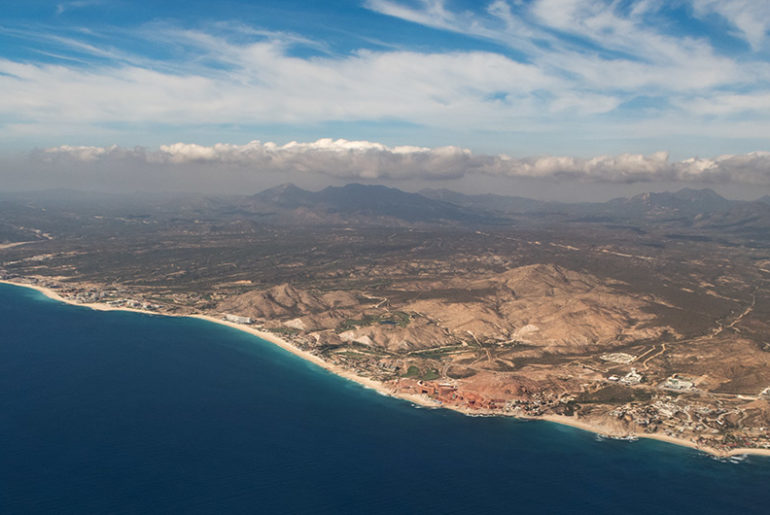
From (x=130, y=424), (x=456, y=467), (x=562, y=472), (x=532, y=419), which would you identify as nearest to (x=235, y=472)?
(x=130, y=424)

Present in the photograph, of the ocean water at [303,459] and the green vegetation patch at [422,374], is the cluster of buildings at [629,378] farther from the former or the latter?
the green vegetation patch at [422,374]

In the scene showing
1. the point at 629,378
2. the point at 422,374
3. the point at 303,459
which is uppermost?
the point at 629,378

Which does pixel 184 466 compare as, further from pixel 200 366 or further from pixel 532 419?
pixel 532 419

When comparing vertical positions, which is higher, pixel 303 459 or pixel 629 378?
pixel 629 378

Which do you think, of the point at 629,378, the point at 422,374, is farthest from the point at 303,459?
the point at 629,378

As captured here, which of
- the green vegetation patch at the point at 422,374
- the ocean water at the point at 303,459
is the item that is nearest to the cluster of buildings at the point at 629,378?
the ocean water at the point at 303,459

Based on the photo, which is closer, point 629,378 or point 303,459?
point 303,459

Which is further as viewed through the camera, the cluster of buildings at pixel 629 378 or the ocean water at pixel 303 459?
the cluster of buildings at pixel 629 378

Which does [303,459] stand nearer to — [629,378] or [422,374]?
[422,374]
